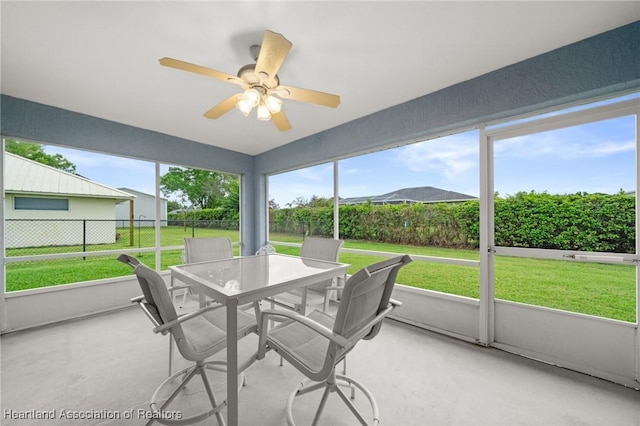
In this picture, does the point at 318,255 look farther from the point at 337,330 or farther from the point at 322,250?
the point at 337,330

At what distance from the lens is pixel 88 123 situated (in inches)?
123

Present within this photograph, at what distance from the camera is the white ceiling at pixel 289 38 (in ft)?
5.08

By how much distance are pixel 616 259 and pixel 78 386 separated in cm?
414

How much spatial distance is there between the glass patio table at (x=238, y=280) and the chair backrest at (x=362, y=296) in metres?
0.56

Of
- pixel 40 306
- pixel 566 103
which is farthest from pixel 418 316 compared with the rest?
pixel 40 306

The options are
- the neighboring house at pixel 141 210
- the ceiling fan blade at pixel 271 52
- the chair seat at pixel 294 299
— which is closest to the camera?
the ceiling fan blade at pixel 271 52

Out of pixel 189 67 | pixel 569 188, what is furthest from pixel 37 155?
pixel 569 188

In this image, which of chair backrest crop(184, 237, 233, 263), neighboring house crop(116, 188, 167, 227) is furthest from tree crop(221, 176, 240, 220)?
chair backrest crop(184, 237, 233, 263)

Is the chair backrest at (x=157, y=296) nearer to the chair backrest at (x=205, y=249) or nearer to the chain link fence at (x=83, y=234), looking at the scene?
the chair backrest at (x=205, y=249)

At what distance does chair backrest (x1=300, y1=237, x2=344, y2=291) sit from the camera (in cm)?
261

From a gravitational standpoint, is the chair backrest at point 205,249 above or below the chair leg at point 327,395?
above

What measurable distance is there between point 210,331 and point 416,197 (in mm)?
2778

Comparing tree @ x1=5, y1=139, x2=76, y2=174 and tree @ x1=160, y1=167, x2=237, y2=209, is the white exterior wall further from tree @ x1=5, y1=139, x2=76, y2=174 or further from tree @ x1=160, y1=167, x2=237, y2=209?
tree @ x1=160, y1=167, x2=237, y2=209

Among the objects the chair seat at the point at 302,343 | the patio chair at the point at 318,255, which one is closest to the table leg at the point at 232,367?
the chair seat at the point at 302,343
